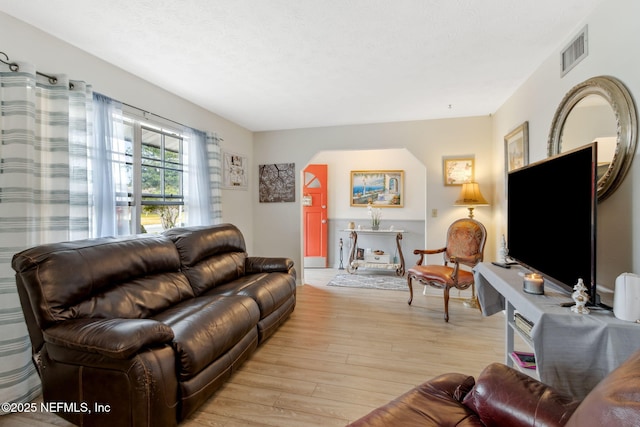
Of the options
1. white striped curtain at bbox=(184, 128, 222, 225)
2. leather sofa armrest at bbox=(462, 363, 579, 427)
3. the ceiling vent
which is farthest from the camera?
white striped curtain at bbox=(184, 128, 222, 225)

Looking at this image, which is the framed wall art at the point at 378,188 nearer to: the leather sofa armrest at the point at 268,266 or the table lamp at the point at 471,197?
the table lamp at the point at 471,197

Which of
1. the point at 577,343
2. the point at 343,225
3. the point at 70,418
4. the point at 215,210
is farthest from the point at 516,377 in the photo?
the point at 343,225

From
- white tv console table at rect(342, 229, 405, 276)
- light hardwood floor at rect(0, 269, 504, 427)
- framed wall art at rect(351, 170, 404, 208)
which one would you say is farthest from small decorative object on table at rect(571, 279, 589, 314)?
framed wall art at rect(351, 170, 404, 208)

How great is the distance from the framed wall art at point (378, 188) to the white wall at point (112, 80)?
2.41 metres

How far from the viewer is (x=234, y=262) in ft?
Result: 9.34

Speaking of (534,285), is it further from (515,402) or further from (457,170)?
(457,170)

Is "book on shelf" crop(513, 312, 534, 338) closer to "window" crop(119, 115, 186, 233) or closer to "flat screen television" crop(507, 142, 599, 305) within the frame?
"flat screen television" crop(507, 142, 599, 305)

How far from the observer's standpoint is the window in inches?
102

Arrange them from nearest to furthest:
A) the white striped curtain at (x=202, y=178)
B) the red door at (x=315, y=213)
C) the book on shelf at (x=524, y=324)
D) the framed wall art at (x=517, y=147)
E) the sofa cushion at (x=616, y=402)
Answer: the sofa cushion at (x=616, y=402)
the book on shelf at (x=524, y=324)
the framed wall art at (x=517, y=147)
the white striped curtain at (x=202, y=178)
the red door at (x=315, y=213)

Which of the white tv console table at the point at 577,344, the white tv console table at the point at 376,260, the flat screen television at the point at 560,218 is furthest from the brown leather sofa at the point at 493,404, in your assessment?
the white tv console table at the point at 376,260

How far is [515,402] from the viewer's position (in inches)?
38.2

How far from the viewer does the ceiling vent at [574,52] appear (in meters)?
1.74

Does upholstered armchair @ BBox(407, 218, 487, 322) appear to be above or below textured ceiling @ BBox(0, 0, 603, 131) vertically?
below

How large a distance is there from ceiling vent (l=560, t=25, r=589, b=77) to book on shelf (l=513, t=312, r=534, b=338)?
171 cm
